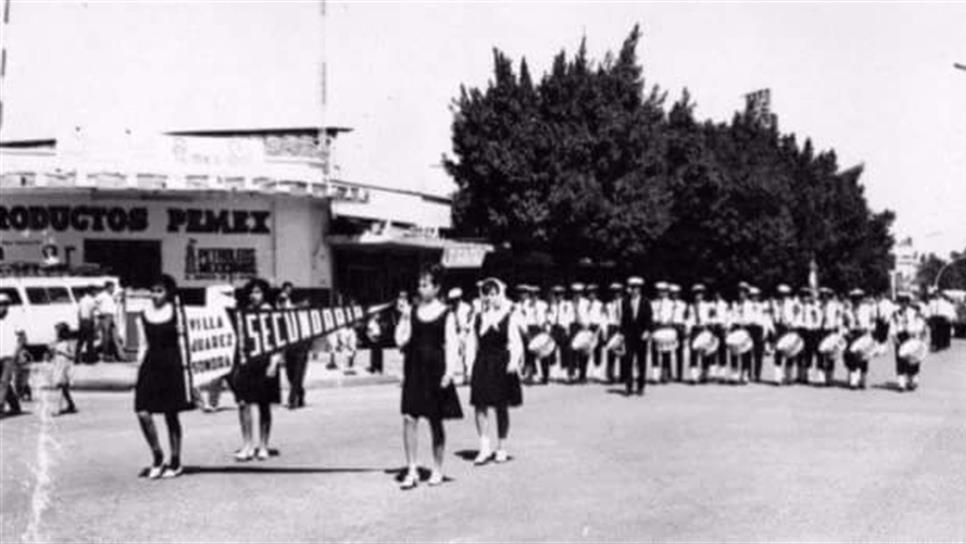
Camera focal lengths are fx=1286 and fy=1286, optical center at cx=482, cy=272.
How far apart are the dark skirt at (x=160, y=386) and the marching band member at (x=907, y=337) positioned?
43.5 feet

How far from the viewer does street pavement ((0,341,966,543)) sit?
28.5ft

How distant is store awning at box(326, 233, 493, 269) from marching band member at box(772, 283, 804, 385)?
960 centimetres

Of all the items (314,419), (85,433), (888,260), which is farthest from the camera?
(888,260)

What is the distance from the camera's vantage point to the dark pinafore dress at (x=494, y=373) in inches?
476

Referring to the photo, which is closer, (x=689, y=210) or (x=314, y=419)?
(x=314, y=419)

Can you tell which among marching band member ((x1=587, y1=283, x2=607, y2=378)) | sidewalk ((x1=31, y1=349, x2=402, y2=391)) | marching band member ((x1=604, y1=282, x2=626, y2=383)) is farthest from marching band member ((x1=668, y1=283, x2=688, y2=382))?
sidewalk ((x1=31, y1=349, x2=402, y2=391))

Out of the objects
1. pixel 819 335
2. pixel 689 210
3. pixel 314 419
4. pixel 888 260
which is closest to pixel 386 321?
pixel 819 335

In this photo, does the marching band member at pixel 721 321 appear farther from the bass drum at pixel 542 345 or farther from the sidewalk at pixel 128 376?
the sidewalk at pixel 128 376

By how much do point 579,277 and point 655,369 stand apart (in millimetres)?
22881

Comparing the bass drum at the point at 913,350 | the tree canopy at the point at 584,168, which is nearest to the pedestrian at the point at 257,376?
the bass drum at the point at 913,350

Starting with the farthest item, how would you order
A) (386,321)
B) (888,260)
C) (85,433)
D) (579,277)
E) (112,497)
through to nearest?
(888,260), (579,277), (386,321), (85,433), (112,497)

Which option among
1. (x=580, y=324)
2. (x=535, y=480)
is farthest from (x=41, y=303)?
(x=535, y=480)

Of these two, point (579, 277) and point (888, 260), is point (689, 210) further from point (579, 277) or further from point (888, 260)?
point (888, 260)

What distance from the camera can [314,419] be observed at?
16.3 meters
